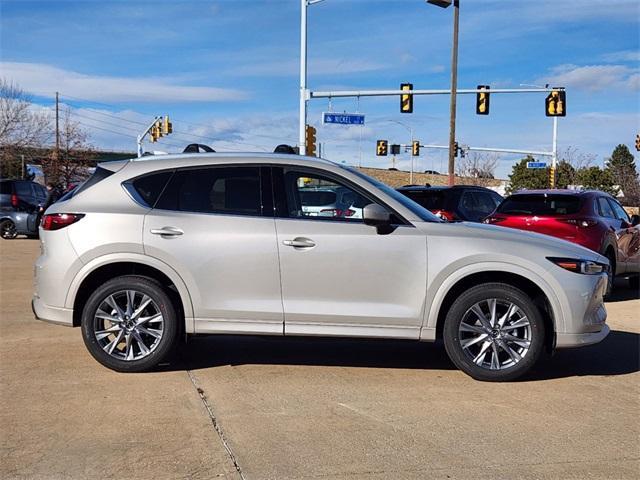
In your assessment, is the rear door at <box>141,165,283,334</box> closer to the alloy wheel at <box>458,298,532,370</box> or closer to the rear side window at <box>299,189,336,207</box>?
the rear side window at <box>299,189,336,207</box>

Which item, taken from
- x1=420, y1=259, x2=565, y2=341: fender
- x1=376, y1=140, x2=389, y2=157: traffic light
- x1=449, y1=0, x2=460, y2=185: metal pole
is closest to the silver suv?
x1=420, y1=259, x2=565, y2=341: fender

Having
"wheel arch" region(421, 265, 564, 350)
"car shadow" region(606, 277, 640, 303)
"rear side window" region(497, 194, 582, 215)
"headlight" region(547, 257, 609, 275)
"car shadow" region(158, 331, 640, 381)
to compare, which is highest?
"rear side window" region(497, 194, 582, 215)

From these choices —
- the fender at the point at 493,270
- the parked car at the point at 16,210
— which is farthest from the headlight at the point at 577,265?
the parked car at the point at 16,210

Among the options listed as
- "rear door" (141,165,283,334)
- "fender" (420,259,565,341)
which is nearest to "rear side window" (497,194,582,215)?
"fender" (420,259,565,341)

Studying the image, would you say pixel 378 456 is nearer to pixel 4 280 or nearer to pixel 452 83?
pixel 4 280

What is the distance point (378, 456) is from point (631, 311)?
6.56m

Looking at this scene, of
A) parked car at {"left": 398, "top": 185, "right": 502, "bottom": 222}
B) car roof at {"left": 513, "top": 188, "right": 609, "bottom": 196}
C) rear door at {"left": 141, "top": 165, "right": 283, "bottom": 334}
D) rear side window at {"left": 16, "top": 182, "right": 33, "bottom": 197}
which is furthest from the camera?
rear side window at {"left": 16, "top": 182, "right": 33, "bottom": 197}

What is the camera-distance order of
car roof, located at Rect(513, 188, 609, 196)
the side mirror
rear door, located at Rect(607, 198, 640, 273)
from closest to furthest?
the side mirror, car roof, located at Rect(513, 188, 609, 196), rear door, located at Rect(607, 198, 640, 273)

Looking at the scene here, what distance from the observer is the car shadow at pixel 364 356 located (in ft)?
20.7

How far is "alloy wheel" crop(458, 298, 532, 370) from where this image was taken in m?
5.72

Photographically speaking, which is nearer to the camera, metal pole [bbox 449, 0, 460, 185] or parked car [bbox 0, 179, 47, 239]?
parked car [bbox 0, 179, 47, 239]

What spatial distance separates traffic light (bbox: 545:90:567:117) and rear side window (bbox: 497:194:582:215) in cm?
2072

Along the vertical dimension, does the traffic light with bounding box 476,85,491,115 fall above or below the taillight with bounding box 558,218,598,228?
above

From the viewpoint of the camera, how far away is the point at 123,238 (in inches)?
229
